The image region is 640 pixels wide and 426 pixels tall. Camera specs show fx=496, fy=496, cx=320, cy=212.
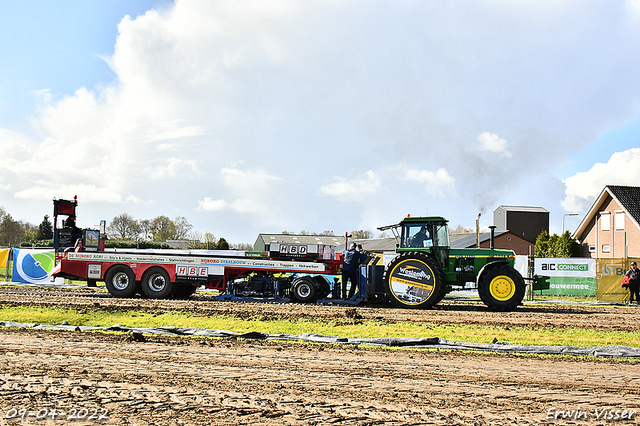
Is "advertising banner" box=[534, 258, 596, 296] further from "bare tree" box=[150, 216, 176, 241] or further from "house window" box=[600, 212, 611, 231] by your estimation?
"bare tree" box=[150, 216, 176, 241]

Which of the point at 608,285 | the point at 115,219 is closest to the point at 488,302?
the point at 608,285

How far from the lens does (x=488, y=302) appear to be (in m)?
13.8

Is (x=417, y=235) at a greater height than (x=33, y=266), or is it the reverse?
(x=417, y=235)

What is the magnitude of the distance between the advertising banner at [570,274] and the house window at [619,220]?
1740 centimetres

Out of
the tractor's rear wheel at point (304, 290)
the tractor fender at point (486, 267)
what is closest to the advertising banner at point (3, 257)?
the tractor's rear wheel at point (304, 290)

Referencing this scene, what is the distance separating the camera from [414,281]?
45.5 ft

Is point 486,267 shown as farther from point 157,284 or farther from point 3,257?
point 3,257

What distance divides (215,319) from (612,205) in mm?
35753

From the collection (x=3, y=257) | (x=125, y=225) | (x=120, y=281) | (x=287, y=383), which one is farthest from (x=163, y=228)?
(x=287, y=383)

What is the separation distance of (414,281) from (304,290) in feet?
11.0

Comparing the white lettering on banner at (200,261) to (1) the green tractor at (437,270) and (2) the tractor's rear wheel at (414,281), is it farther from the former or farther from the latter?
(1) the green tractor at (437,270)

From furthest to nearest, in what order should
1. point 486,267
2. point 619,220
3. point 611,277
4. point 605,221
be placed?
point 605,221, point 619,220, point 611,277, point 486,267

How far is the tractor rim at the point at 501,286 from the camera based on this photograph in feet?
45.0

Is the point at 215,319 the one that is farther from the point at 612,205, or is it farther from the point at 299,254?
the point at 612,205
